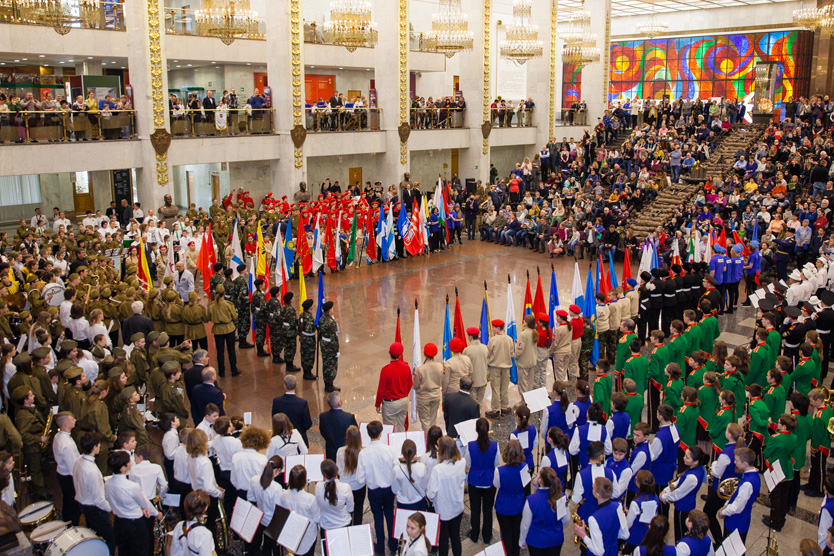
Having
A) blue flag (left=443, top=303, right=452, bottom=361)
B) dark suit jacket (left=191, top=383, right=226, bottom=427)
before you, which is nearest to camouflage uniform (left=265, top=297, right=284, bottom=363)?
blue flag (left=443, top=303, right=452, bottom=361)

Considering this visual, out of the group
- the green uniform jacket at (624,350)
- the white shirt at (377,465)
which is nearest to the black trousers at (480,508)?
the white shirt at (377,465)

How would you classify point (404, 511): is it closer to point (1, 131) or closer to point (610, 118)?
point (1, 131)

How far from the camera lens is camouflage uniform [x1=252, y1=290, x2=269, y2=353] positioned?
12055 millimetres

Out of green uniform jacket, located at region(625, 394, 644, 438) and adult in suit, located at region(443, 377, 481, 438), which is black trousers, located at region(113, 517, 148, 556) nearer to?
adult in suit, located at region(443, 377, 481, 438)

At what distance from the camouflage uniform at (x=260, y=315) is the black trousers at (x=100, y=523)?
5.75 metres

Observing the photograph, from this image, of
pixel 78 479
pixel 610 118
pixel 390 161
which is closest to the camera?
pixel 78 479

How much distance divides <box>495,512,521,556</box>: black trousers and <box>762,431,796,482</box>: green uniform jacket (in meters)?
2.77

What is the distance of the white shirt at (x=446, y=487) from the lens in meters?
6.21

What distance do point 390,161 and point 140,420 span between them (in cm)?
2098

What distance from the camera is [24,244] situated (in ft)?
49.7

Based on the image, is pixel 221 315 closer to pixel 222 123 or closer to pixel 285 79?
pixel 222 123

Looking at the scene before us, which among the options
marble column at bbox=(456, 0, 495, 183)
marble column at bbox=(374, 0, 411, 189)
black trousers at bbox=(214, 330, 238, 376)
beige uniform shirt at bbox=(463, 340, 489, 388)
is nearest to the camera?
→ beige uniform shirt at bbox=(463, 340, 489, 388)

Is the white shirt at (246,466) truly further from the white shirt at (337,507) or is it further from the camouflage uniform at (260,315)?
the camouflage uniform at (260,315)

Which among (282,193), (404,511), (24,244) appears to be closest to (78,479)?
(404,511)
